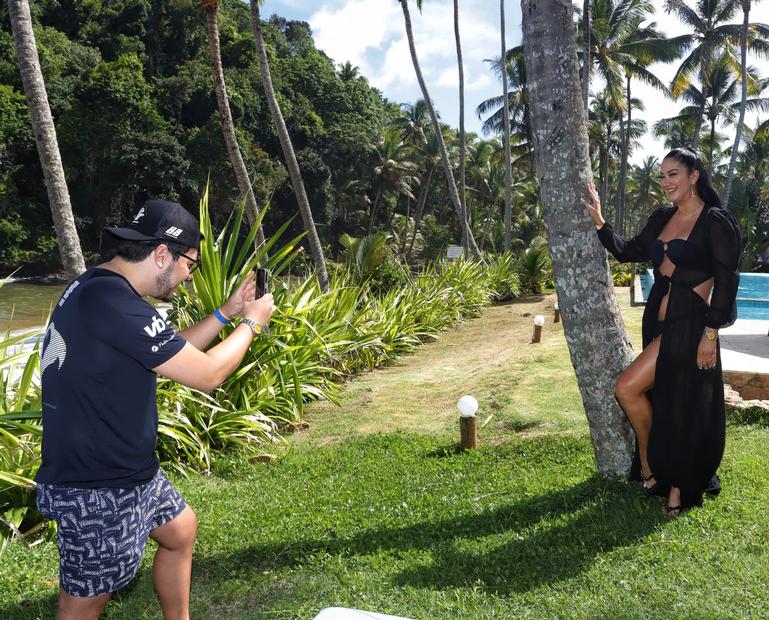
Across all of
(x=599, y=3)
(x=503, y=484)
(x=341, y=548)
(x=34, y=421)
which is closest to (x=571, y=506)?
(x=503, y=484)

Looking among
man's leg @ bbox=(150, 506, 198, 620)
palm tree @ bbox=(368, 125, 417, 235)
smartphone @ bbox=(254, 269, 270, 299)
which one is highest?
palm tree @ bbox=(368, 125, 417, 235)

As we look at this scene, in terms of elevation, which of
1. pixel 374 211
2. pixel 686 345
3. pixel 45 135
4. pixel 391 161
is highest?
pixel 391 161

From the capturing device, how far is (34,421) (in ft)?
13.4

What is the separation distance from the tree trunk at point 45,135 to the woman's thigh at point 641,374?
4.41 meters

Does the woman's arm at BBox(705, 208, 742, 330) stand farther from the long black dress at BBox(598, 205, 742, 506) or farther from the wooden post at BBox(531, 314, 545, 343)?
the wooden post at BBox(531, 314, 545, 343)

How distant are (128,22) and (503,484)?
41.1m

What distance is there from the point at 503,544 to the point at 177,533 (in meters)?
1.77

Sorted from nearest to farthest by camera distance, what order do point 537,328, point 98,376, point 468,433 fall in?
point 98,376 → point 468,433 → point 537,328

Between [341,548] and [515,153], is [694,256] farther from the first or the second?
[515,153]

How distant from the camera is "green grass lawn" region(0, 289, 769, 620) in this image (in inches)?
112

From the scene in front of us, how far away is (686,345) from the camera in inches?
126

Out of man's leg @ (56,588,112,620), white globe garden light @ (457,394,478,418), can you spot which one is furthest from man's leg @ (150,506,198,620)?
white globe garden light @ (457,394,478,418)

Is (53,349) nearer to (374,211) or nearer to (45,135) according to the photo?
(45,135)

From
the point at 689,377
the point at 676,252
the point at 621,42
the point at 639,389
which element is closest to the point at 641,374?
the point at 639,389
